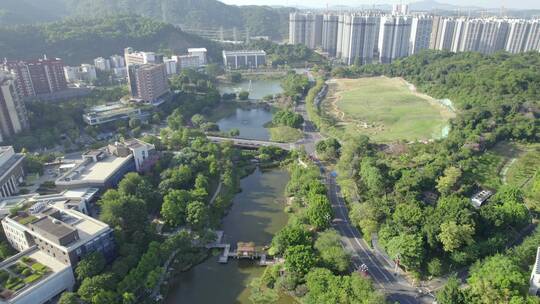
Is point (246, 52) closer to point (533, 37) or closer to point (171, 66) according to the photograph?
point (171, 66)

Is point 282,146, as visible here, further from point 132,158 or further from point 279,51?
point 279,51

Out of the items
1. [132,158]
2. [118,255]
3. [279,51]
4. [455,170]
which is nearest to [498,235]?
[455,170]

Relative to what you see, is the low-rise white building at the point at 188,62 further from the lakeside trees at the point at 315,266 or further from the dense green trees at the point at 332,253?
the dense green trees at the point at 332,253

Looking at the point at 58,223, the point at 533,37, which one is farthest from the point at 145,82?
the point at 533,37

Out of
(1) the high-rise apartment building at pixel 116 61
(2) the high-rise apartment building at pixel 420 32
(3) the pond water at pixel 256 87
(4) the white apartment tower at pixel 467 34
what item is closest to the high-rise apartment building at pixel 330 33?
(2) the high-rise apartment building at pixel 420 32

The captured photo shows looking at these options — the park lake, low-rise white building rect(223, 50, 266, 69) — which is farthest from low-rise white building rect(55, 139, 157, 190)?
low-rise white building rect(223, 50, 266, 69)

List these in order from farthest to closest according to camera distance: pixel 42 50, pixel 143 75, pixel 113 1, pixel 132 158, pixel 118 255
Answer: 1. pixel 113 1
2. pixel 42 50
3. pixel 143 75
4. pixel 132 158
5. pixel 118 255

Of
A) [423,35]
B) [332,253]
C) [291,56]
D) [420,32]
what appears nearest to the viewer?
[332,253]
